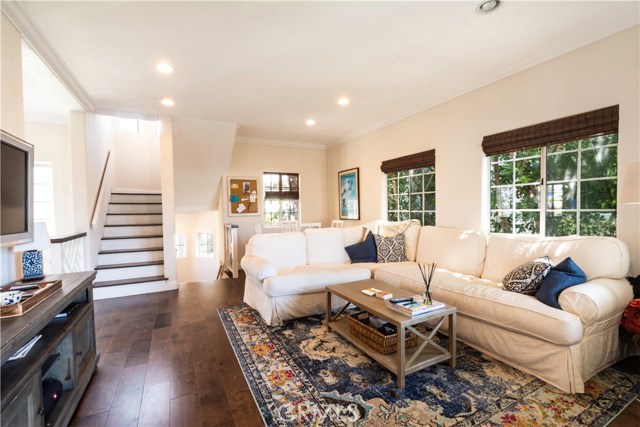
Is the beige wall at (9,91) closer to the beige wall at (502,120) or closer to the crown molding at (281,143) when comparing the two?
the crown molding at (281,143)

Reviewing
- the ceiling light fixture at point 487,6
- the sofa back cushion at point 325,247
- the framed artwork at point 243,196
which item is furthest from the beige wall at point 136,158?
the ceiling light fixture at point 487,6

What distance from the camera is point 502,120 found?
3.17m

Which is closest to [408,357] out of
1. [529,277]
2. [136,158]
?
[529,277]

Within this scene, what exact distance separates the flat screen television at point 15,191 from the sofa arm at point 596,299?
11.3ft

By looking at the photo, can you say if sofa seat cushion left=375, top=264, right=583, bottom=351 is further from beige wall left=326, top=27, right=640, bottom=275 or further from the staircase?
the staircase

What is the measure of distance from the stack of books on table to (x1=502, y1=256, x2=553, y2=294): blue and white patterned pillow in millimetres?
730

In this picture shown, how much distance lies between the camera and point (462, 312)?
247 cm

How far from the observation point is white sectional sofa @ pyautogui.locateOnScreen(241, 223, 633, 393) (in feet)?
6.35

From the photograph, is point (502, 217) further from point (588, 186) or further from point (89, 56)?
point (89, 56)

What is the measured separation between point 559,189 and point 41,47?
15.6ft

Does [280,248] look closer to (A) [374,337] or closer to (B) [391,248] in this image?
(B) [391,248]

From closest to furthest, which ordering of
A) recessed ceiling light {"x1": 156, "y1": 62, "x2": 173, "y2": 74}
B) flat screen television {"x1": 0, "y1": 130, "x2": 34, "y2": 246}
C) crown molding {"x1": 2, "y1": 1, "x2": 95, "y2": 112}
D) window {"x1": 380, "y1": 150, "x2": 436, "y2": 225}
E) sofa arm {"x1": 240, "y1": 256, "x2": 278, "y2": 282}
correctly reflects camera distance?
flat screen television {"x1": 0, "y1": 130, "x2": 34, "y2": 246} < crown molding {"x1": 2, "y1": 1, "x2": 95, "y2": 112} < recessed ceiling light {"x1": 156, "y1": 62, "x2": 173, "y2": 74} < sofa arm {"x1": 240, "y1": 256, "x2": 278, "y2": 282} < window {"x1": 380, "y1": 150, "x2": 436, "y2": 225}

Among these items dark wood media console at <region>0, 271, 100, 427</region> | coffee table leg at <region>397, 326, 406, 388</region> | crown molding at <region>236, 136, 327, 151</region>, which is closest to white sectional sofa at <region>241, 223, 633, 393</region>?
coffee table leg at <region>397, 326, 406, 388</region>

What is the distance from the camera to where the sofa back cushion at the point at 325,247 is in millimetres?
3885
